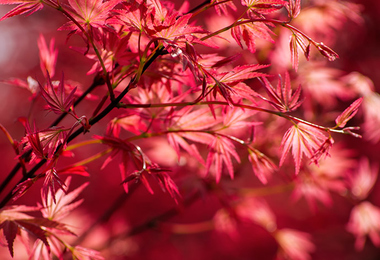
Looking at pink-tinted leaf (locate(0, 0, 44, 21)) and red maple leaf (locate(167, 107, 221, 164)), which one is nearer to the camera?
pink-tinted leaf (locate(0, 0, 44, 21))

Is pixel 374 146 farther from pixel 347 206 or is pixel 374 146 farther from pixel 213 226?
pixel 213 226

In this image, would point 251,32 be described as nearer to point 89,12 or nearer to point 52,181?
point 89,12

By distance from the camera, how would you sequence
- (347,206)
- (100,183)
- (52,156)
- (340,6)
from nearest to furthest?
(52,156) → (340,6) → (100,183) → (347,206)

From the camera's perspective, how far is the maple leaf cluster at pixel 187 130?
0.54 metres

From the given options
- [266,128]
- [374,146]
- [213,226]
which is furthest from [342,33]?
[213,226]

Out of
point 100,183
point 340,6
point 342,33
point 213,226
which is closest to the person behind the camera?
point 340,6

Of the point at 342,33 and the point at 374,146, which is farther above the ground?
the point at 342,33

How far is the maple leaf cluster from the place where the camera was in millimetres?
543

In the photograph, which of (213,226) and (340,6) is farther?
(213,226)

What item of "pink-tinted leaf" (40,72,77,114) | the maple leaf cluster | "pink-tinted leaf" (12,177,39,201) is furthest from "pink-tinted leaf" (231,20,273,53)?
"pink-tinted leaf" (12,177,39,201)

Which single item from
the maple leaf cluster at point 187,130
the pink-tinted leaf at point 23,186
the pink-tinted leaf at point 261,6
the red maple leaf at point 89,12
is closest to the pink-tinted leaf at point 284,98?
the maple leaf cluster at point 187,130

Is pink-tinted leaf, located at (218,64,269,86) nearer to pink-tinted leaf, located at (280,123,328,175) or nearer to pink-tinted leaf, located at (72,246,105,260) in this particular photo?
pink-tinted leaf, located at (280,123,328,175)

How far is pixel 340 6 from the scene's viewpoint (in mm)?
1157

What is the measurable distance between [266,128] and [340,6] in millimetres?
450
